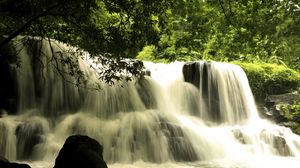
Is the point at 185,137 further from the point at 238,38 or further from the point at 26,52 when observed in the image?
the point at 26,52

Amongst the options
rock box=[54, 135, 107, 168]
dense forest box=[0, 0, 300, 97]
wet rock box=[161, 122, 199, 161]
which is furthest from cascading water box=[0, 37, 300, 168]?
rock box=[54, 135, 107, 168]

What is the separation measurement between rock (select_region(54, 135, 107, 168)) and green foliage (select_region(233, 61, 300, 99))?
14.8 meters

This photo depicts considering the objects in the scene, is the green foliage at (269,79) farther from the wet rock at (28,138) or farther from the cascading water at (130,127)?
the wet rock at (28,138)

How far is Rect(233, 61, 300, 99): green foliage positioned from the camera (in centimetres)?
2109

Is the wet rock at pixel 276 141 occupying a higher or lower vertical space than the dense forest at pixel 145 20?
lower

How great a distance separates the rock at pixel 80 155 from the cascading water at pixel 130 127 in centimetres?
253

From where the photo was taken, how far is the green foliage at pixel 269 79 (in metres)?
21.1

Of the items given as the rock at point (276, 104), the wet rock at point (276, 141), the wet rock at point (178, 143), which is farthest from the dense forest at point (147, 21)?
the rock at point (276, 104)

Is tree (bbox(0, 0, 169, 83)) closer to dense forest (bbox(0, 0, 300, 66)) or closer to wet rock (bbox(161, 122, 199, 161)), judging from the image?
dense forest (bbox(0, 0, 300, 66))

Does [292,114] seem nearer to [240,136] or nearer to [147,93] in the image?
[240,136]

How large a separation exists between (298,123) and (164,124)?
7.92 metres

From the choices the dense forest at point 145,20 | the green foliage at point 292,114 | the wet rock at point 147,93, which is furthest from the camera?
the green foliage at point 292,114

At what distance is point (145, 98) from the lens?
49.1ft

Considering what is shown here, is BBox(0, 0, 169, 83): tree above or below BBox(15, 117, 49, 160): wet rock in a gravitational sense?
above
